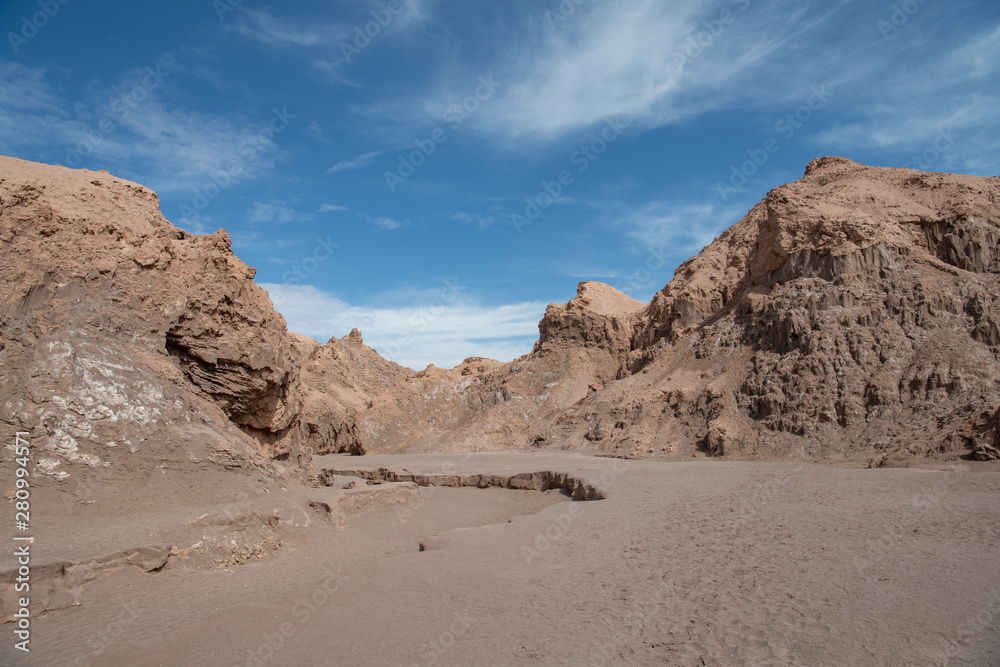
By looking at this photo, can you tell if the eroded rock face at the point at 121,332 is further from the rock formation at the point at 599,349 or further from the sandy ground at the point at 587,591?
the sandy ground at the point at 587,591

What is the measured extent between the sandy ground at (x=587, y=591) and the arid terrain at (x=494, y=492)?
41 mm

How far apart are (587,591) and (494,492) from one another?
10448 millimetres

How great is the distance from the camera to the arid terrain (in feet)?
17.0

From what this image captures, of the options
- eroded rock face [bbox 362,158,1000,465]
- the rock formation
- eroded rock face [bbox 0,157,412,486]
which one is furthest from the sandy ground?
eroded rock face [bbox 362,158,1000,465]

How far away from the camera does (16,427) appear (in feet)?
26.4

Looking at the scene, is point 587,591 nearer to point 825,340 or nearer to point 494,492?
point 494,492

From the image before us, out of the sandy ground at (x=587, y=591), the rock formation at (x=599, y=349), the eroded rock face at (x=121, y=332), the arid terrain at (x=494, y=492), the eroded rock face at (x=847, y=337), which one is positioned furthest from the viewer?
the eroded rock face at (x=847, y=337)

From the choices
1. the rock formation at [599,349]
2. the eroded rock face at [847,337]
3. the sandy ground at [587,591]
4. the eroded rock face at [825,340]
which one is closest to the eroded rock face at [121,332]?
the rock formation at [599,349]

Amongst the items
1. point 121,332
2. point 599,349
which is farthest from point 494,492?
point 599,349

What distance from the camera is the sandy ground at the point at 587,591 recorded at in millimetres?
4797

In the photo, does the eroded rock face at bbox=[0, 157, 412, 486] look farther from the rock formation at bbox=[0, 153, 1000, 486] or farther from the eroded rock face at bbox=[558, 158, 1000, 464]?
the eroded rock face at bbox=[558, 158, 1000, 464]

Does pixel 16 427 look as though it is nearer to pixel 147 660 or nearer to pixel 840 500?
pixel 147 660

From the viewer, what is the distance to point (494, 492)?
16.6 m

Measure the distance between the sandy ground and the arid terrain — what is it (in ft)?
A: 0.13
